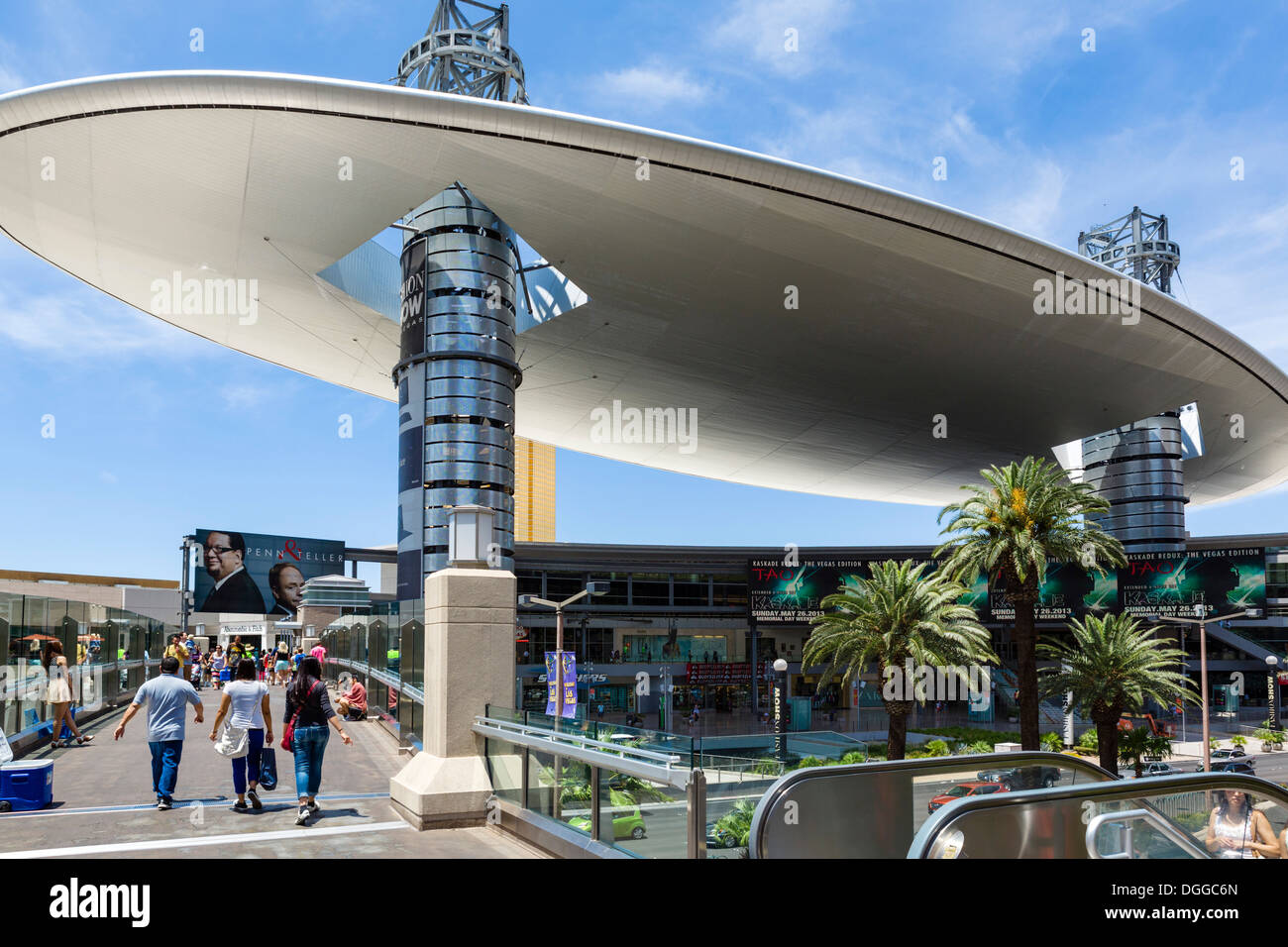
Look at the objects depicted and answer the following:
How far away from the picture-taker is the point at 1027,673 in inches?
1303

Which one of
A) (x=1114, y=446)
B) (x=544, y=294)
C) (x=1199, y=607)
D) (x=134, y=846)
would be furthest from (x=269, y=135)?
(x=1199, y=607)

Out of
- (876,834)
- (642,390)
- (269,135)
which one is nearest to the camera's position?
(876,834)

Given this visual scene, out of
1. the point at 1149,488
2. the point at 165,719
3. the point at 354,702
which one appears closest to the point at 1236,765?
the point at 1149,488

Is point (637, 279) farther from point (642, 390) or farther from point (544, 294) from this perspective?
point (642, 390)

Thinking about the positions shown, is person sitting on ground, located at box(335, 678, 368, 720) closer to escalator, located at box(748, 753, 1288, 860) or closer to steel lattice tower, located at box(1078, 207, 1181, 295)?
escalator, located at box(748, 753, 1288, 860)

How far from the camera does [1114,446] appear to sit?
60031mm

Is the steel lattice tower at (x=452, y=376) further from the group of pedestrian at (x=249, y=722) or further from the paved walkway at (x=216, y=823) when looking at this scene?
the group of pedestrian at (x=249, y=722)

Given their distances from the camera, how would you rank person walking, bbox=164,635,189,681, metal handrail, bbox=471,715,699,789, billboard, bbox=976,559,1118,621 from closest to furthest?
metal handrail, bbox=471,715,699,789 → person walking, bbox=164,635,189,681 → billboard, bbox=976,559,1118,621

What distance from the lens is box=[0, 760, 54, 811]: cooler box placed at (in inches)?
420

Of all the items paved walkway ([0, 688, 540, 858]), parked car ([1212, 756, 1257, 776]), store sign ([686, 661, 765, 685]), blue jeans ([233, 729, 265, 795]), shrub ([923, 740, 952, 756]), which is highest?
blue jeans ([233, 729, 265, 795])

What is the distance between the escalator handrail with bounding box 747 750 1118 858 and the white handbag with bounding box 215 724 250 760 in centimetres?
702

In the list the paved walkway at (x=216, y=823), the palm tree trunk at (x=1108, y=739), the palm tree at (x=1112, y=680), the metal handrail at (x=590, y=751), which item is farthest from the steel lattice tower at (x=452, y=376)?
the metal handrail at (x=590, y=751)

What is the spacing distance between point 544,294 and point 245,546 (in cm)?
4358

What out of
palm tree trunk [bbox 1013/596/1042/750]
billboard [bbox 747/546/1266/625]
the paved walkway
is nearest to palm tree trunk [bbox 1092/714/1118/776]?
palm tree trunk [bbox 1013/596/1042/750]
